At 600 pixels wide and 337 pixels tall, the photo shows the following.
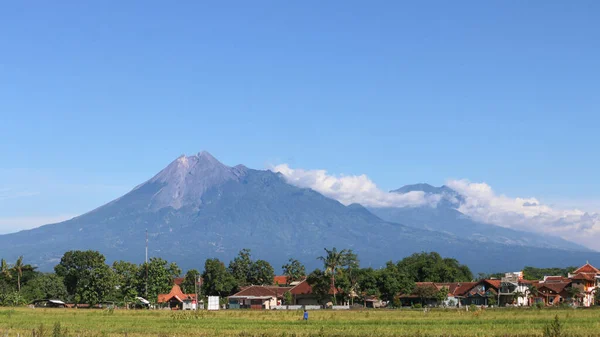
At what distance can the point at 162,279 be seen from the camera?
115500mm

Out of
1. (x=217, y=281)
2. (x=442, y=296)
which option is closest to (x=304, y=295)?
(x=217, y=281)

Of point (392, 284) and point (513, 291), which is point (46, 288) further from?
point (513, 291)

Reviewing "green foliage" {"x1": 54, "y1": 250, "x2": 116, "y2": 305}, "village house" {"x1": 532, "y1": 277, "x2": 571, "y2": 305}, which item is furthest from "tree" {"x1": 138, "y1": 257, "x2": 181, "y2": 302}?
"village house" {"x1": 532, "y1": 277, "x2": 571, "y2": 305}

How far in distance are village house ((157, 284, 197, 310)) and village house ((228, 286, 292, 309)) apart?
21.4 feet

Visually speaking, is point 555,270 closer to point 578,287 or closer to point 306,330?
point 578,287

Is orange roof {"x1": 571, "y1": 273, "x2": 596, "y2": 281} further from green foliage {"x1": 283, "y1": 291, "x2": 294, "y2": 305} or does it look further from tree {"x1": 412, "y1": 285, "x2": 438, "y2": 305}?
green foliage {"x1": 283, "y1": 291, "x2": 294, "y2": 305}

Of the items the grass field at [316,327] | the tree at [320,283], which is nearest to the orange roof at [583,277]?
the tree at [320,283]

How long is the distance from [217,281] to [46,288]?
2660cm

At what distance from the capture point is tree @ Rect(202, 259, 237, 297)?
126 metres

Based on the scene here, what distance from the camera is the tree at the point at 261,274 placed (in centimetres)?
13825

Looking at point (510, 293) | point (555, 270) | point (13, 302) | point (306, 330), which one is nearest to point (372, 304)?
point (510, 293)

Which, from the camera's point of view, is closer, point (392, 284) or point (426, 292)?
point (426, 292)

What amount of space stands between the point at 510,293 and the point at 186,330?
76438 mm

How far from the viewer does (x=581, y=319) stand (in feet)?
187
